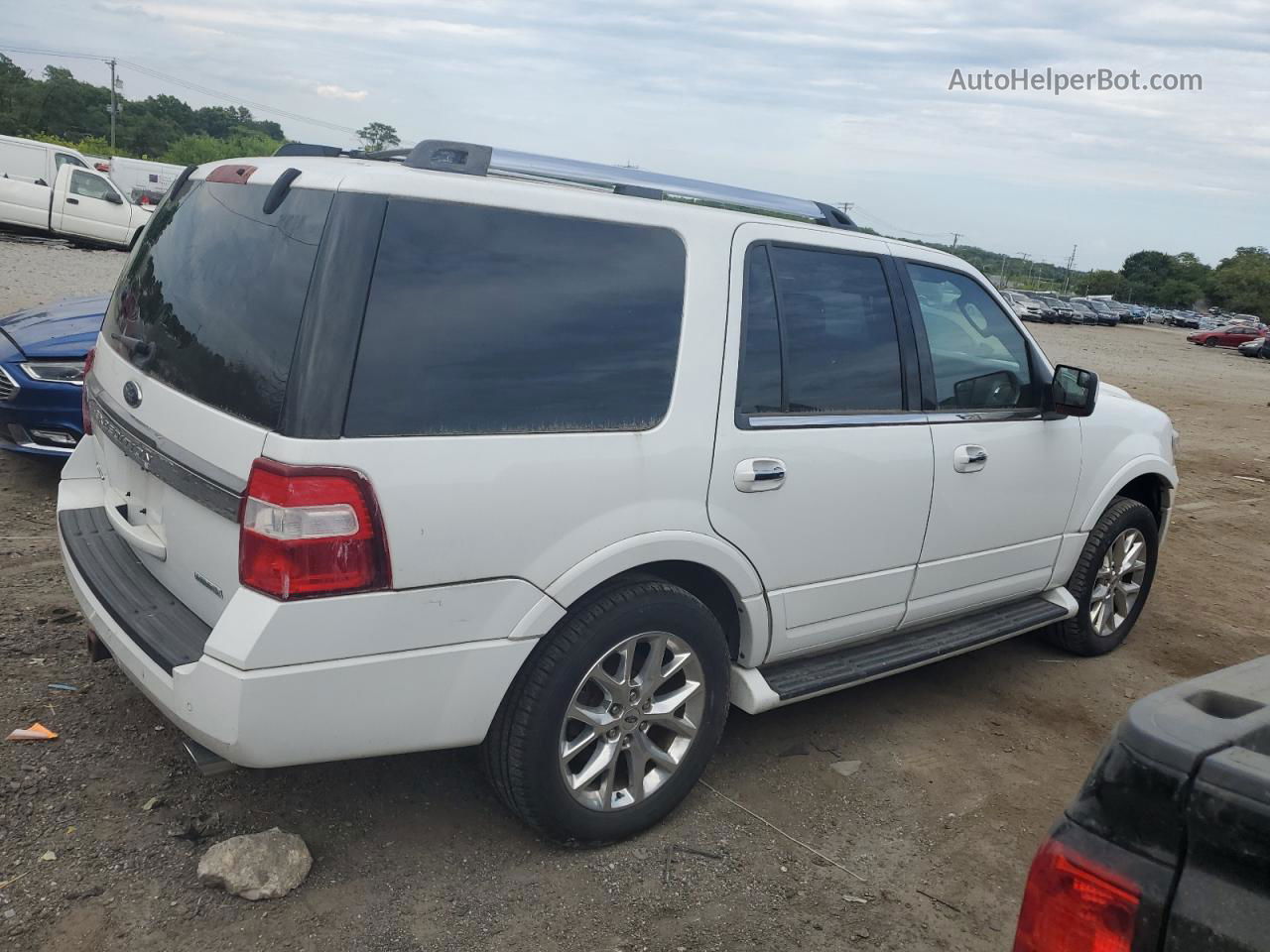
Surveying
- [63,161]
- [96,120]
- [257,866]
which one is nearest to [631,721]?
[257,866]

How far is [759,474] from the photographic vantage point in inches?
128

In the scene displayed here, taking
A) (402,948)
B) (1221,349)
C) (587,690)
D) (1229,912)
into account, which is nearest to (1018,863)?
(587,690)

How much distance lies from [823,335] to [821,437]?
1.23ft

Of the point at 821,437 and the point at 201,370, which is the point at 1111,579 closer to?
the point at 821,437

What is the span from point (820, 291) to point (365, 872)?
92.2 inches

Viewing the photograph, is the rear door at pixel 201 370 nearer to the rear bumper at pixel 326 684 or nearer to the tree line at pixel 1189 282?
the rear bumper at pixel 326 684

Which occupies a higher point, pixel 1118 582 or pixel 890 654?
pixel 1118 582

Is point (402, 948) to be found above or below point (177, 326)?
below

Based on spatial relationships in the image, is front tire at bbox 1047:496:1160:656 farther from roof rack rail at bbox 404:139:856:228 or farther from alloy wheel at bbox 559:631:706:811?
alloy wheel at bbox 559:631:706:811

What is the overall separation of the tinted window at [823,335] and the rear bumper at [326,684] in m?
1.17

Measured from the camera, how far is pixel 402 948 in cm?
268

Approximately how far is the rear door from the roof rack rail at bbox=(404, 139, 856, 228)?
0.48m

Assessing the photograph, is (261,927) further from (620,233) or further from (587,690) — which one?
(620,233)

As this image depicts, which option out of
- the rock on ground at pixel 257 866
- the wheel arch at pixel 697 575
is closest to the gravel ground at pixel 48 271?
the rock on ground at pixel 257 866
